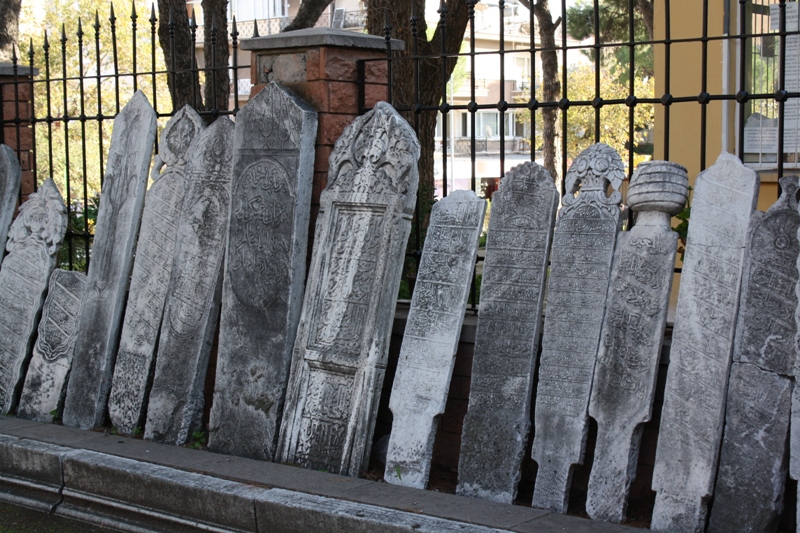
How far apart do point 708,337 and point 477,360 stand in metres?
1.01

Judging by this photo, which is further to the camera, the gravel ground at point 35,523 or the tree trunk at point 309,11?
the tree trunk at point 309,11

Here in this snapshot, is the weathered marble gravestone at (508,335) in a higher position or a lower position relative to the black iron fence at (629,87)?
lower

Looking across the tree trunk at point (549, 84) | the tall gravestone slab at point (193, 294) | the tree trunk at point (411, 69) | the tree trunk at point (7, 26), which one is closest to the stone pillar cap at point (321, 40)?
the tall gravestone slab at point (193, 294)

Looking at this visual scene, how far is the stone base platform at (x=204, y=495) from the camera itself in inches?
147

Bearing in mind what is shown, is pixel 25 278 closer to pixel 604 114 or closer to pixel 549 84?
pixel 549 84

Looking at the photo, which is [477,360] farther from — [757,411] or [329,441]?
[757,411]

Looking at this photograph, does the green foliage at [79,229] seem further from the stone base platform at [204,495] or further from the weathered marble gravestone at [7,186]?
the stone base platform at [204,495]

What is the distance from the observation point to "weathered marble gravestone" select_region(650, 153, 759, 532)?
355 centimetres

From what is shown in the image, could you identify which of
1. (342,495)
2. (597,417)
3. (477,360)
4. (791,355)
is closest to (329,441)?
(342,495)

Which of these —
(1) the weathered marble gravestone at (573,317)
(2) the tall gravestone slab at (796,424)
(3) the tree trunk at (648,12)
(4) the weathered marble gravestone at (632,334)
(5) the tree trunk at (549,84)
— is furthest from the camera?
(3) the tree trunk at (648,12)

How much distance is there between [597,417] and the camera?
382cm

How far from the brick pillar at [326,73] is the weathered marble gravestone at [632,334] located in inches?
68.6

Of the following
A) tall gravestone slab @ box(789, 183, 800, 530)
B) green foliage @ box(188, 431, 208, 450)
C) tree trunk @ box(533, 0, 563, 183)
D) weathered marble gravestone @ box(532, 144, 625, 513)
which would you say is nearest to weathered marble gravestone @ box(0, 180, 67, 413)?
green foliage @ box(188, 431, 208, 450)

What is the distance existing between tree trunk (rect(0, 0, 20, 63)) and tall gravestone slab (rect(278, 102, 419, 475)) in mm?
4471
